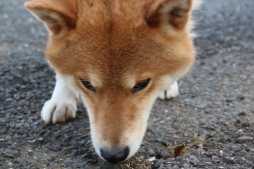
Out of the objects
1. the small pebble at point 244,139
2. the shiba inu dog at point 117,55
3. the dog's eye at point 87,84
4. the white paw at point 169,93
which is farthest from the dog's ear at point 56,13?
the small pebble at point 244,139

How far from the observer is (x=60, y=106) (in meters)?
3.92

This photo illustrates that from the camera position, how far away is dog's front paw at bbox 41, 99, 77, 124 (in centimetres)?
386

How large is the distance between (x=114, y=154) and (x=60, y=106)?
1297mm

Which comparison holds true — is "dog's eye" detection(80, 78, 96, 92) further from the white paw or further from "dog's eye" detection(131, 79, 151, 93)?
the white paw

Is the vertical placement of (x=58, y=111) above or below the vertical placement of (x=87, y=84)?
below

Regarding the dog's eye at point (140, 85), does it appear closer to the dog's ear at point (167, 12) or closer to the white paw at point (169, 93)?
the dog's ear at point (167, 12)

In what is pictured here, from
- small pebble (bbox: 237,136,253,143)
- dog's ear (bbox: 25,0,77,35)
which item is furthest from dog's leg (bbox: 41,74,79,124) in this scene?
small pebble (bbox: 237,136,253,143)

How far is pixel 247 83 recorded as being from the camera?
471 cm

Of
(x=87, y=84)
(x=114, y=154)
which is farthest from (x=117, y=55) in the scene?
Result: (x=114, y=154)

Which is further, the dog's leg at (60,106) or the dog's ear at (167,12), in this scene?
the dog's leg at (60,106)

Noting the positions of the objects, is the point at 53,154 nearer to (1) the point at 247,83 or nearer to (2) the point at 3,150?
(2) the point at 3,150

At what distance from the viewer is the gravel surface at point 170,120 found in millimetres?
3137

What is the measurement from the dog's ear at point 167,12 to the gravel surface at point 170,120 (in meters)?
1.05

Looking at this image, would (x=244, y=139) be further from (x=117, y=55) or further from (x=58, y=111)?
(x=58, y=111)
